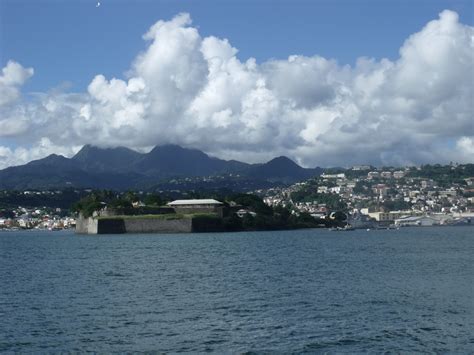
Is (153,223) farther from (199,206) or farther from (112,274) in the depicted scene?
(112,274)

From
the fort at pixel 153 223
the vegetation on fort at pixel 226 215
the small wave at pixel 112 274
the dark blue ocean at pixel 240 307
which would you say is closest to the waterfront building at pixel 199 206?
the vegetation on fort at pixel 226 215

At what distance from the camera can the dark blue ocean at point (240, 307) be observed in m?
22.4

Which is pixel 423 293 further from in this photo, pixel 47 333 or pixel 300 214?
pixel 300 214

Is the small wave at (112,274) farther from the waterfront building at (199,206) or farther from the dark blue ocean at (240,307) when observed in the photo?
the waterfront building at (199,206)

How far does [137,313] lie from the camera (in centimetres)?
2780

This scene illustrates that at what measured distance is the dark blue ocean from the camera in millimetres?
22422

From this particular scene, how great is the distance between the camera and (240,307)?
29.0 meters

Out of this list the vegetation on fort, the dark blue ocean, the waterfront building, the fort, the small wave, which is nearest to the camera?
the dark blue ocean

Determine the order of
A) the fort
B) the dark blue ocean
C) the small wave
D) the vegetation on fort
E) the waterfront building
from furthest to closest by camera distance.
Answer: the waterfront building < the vegetation on fort < the fort < the small wave < the dark blue ocean

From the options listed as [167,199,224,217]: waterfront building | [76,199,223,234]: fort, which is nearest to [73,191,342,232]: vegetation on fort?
[76,199,223,234]: fort

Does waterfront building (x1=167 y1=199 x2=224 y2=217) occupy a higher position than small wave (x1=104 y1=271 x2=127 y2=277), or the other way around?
waterfront building (x1=167 y1=199 x2=224 y2=217)

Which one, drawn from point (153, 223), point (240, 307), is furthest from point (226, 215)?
point (240, 307)

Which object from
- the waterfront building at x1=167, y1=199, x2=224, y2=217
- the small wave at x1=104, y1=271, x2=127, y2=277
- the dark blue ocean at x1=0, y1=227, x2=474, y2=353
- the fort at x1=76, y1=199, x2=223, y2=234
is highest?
the waterfront building at x1=167, y1=199, x2=224, y2=217

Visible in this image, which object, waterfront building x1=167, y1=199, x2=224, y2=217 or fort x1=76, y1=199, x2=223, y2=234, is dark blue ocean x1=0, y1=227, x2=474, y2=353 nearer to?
fort x1=76, y1=199, x2=223, y2=234
